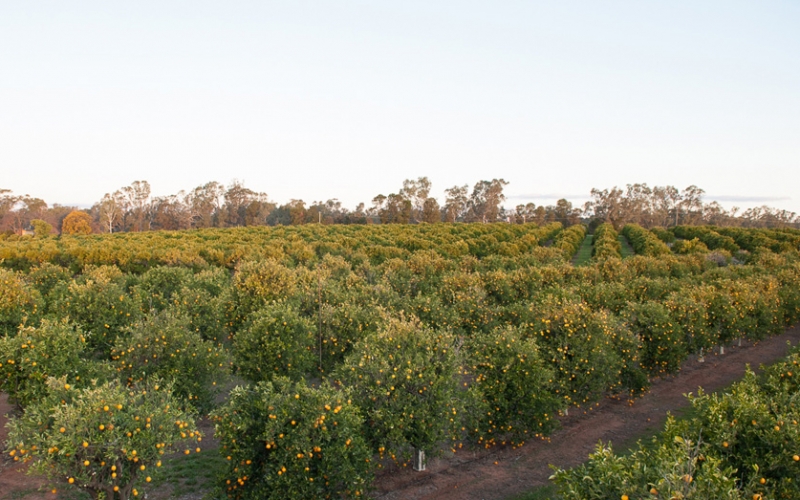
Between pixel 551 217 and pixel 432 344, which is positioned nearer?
pixel 432 344

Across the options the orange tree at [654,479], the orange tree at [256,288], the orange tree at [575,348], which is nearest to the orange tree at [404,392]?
the orange tree at [575,348]

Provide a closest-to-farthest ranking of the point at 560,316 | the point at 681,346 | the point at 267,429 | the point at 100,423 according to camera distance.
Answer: the point at 100,423, the point at 267,429, the point at 560,316, the point at 681,346

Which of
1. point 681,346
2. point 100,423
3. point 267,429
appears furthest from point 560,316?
point 100,423

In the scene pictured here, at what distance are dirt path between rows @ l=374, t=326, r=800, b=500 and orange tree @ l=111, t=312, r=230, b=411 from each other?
5.96m

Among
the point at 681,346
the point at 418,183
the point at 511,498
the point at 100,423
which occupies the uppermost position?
the point at 418,183

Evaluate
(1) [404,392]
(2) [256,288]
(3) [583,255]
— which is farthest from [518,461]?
(3) [583,255]

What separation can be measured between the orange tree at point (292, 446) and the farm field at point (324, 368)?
4cm

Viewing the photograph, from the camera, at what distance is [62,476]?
8195mm

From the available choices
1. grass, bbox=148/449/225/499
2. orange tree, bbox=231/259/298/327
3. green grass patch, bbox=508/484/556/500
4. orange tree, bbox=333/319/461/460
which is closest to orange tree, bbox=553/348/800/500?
green grass patch, bbox=508/484/556/500

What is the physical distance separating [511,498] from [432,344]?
4.09 meters

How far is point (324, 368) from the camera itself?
17156 mm

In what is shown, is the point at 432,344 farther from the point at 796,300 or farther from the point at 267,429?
the point at 796,300

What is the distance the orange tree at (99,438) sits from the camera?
7.75 meters

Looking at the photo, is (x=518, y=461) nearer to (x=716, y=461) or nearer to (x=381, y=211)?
(x=716, y=461)
